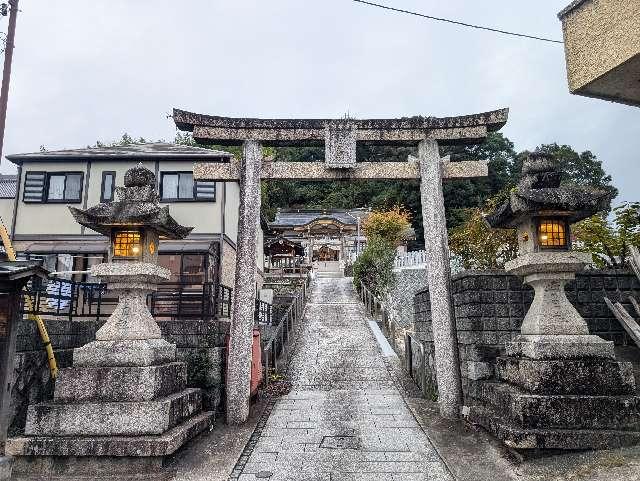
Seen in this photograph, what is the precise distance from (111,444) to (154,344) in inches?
55.1

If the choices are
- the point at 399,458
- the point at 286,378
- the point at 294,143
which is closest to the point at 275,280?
the point at 286,378

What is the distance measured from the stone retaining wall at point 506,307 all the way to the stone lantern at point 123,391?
4613 millimetres

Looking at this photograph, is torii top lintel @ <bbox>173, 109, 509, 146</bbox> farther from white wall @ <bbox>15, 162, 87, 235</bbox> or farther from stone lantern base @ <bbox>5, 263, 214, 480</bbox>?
white wall @ <bbox>15, 162, 87, 235</bbox>

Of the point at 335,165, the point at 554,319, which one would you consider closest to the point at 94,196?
the point at 335,165

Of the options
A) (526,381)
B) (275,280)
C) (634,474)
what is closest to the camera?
(634,474)

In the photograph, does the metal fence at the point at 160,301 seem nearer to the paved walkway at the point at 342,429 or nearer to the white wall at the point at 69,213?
the white wall at the point at 69,213

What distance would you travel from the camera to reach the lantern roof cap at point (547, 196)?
19.0ft

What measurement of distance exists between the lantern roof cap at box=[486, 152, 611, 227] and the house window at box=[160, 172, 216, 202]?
12553 mm

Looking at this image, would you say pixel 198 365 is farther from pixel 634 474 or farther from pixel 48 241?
pixel 48 241

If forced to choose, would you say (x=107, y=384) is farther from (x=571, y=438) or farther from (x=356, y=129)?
(x=356, y=129)

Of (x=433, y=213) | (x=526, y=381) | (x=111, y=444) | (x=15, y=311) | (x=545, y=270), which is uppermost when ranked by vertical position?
(x=433, y=213)

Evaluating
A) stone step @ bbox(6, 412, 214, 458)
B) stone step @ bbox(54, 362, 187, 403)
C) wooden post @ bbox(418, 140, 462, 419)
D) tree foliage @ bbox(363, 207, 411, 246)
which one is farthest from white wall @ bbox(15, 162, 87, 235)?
tree foliage @ bbox(363, 207, 411, 246)

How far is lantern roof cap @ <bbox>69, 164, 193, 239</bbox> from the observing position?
6.12 meters

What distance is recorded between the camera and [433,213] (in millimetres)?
7949
